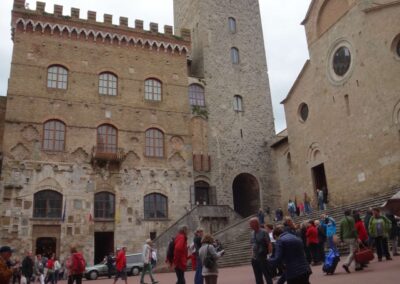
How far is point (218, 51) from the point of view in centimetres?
3203

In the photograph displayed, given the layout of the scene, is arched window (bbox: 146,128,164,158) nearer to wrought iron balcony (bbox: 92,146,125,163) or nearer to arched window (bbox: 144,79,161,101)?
wrought iron balcony (bbox: 92,146,125,163)

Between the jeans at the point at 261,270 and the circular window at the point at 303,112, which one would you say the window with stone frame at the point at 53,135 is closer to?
A: the circular window at the point at 303,112

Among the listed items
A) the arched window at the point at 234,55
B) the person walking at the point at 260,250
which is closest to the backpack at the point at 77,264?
the person walking at the point at 260,250

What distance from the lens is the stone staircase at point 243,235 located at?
1877cm

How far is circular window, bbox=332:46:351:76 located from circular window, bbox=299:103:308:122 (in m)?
3.60

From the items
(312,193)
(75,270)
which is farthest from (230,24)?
(75,270)

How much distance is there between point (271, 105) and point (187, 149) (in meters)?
8.44

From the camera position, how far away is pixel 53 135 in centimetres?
2545

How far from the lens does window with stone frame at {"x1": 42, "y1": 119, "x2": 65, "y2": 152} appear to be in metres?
25.2

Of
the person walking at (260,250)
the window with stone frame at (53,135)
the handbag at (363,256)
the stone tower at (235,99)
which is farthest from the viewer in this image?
the stone tower at (235,99)

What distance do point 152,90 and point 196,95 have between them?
3427 millimetres

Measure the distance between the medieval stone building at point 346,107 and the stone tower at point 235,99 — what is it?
6.69 feet

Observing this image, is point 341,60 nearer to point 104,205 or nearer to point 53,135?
point 104,205

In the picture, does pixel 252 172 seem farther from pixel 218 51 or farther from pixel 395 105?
pixel 395 105
